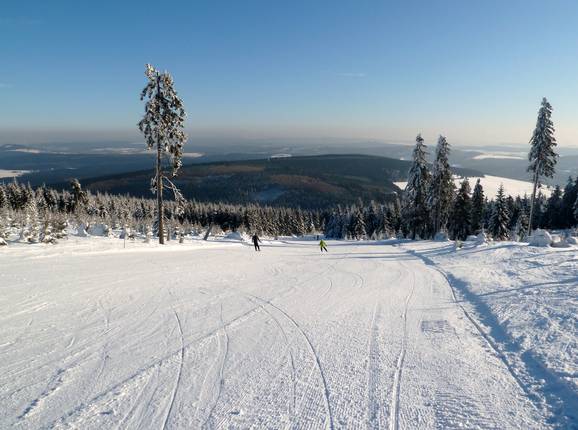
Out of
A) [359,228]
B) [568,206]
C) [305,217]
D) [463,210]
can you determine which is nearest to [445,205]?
[463,210]

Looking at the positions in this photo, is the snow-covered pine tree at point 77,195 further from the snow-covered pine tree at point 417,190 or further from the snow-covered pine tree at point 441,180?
the snow-covered pine tree at point 441,180

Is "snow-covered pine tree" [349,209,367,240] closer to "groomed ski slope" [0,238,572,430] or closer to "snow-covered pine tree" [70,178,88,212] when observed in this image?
"snow-covered pine tree" [70,178,88,212]

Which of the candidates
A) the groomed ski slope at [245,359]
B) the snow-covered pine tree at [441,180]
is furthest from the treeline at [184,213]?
the groomed ski slope at [245,359]

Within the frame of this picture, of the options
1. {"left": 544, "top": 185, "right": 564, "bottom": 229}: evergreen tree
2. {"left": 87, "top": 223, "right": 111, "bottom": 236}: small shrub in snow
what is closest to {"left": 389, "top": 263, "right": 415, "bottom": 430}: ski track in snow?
{"left": 87, "top": 223, "right": 111, "bottom": 236}: small shrub in snow

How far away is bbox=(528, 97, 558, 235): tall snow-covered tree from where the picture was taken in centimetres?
3272

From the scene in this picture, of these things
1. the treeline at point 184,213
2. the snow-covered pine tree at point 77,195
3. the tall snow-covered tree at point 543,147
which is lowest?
the treeline at point 184,213

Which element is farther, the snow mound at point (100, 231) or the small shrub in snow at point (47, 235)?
the snow mound at point (100, 231)

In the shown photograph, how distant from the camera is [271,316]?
8344mm

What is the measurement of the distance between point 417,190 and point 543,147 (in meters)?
13.0

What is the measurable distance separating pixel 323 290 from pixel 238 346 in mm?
5202

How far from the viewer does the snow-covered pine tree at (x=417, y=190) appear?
136ft

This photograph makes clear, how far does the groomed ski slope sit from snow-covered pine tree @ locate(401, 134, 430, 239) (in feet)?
109

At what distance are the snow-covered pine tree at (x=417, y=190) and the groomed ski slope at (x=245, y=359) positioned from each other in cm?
3326

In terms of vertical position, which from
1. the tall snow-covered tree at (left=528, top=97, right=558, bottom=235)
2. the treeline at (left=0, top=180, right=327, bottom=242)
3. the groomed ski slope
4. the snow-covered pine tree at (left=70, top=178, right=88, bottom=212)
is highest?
the tall snow-covered tree at (left=528, top=97, right=558, bottom=235)
